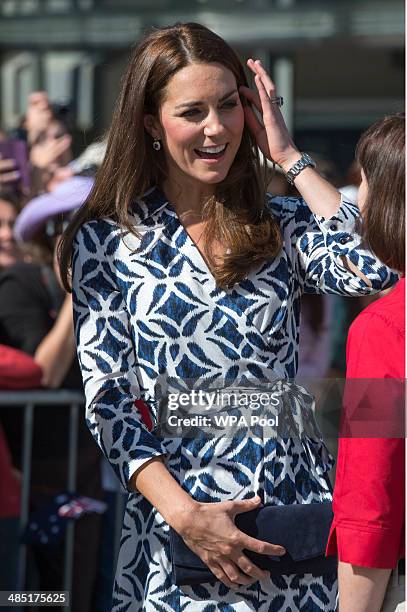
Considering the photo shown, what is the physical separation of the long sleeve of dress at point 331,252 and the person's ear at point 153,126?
0.32 meters

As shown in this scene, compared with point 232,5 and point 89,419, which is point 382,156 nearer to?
point 89,419

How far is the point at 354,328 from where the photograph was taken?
229 centimetres

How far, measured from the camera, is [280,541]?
2514 mm

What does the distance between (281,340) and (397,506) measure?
58 centimetres

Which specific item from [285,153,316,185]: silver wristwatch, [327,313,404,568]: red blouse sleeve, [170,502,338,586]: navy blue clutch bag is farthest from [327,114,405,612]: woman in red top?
[285,153,316,185]: silver wristwatch

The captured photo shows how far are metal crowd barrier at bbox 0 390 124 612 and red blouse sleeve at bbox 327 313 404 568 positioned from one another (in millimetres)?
2339

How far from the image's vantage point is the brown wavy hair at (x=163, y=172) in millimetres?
2676

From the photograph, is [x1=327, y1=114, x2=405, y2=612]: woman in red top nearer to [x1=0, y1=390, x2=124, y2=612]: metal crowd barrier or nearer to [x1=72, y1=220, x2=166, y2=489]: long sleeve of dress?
[x1=72, y1=220, x2=166, y2=489]: long sleeve of dress

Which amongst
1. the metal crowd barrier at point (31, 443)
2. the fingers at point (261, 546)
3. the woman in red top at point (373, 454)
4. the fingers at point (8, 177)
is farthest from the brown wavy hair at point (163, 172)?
the fingers at point (8, 177)

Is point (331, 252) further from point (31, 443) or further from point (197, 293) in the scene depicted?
point (31, 443)

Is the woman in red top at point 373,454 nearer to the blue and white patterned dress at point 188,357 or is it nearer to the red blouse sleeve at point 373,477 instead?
the red blouse sleeve at point 373,477

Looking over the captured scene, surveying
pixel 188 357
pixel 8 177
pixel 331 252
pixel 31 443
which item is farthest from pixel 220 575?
pixel 8 177

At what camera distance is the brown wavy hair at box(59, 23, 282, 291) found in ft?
8.78

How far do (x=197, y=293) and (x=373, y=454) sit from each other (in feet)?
2.08
